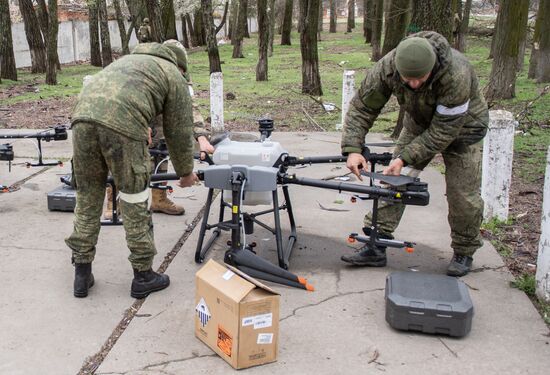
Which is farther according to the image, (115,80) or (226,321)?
(115,80)

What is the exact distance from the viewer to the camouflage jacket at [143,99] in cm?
379

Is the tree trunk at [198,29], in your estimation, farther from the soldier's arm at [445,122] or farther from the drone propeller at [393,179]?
the drone propeller at [393,179]

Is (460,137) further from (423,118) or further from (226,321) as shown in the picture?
(226,321)

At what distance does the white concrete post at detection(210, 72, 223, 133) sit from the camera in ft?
34.0

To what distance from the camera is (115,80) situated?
384cm

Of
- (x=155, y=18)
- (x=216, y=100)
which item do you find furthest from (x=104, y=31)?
(x=216, y=100)

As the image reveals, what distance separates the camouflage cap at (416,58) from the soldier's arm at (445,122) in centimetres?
26

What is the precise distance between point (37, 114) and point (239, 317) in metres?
10.6

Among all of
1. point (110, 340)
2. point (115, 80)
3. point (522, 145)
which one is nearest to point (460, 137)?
Result: point (115, 80)

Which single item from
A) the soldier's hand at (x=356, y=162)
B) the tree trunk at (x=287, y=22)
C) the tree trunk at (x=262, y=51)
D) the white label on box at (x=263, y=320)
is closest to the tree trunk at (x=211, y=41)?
the tree trunk at (x=262, y=51)

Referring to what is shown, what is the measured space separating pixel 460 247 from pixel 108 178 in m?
2.66

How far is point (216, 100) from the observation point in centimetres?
1040

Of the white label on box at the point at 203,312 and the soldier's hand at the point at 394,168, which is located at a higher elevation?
the soldier's hand at the point at 394,168

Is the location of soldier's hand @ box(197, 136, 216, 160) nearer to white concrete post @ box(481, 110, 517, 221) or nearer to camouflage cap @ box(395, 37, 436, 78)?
camouflage cap @ box(395, 37, 436, 78)
